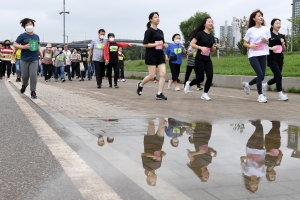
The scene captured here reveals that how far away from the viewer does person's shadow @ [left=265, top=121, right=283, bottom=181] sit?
153 inches

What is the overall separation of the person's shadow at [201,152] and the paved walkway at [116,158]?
6 cm

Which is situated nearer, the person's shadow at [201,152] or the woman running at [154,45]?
the person's shadow at [201,152]

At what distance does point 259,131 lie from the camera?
6.08 meters

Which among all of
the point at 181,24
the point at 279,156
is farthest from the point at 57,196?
the point at 181,24

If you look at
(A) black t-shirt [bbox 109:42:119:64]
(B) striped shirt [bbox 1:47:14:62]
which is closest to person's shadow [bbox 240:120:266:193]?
(A) black t-shirt [bbox 109:42:119:64]

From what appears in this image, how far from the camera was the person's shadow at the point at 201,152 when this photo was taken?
12.7 ft

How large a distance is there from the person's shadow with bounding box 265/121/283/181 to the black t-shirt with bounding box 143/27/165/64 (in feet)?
15.1

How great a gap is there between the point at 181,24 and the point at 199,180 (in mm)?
130811

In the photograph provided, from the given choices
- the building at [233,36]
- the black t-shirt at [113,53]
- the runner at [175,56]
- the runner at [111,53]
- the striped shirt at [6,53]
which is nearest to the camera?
the runner at [175,56]

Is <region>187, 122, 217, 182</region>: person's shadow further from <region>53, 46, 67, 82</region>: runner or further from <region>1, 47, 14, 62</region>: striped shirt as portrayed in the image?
<region>53, 46, 67, 82</region>: runner

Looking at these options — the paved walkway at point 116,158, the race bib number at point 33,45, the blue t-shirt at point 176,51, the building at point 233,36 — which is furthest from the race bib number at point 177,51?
the building at point 233,36

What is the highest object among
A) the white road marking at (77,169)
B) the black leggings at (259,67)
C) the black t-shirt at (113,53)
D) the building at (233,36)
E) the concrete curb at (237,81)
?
the building at (233,36)

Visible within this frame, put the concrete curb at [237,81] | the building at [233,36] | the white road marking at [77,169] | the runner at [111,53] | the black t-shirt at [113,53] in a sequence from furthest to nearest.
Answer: the building at [233,36] < the black t-shirt at [113,53] < the runner at [111,53] < the concrete curb at [237,81] < the white road marking at [77,169]

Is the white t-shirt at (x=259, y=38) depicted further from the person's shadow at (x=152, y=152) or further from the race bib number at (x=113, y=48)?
the race bib number at (x=113, y=48)
